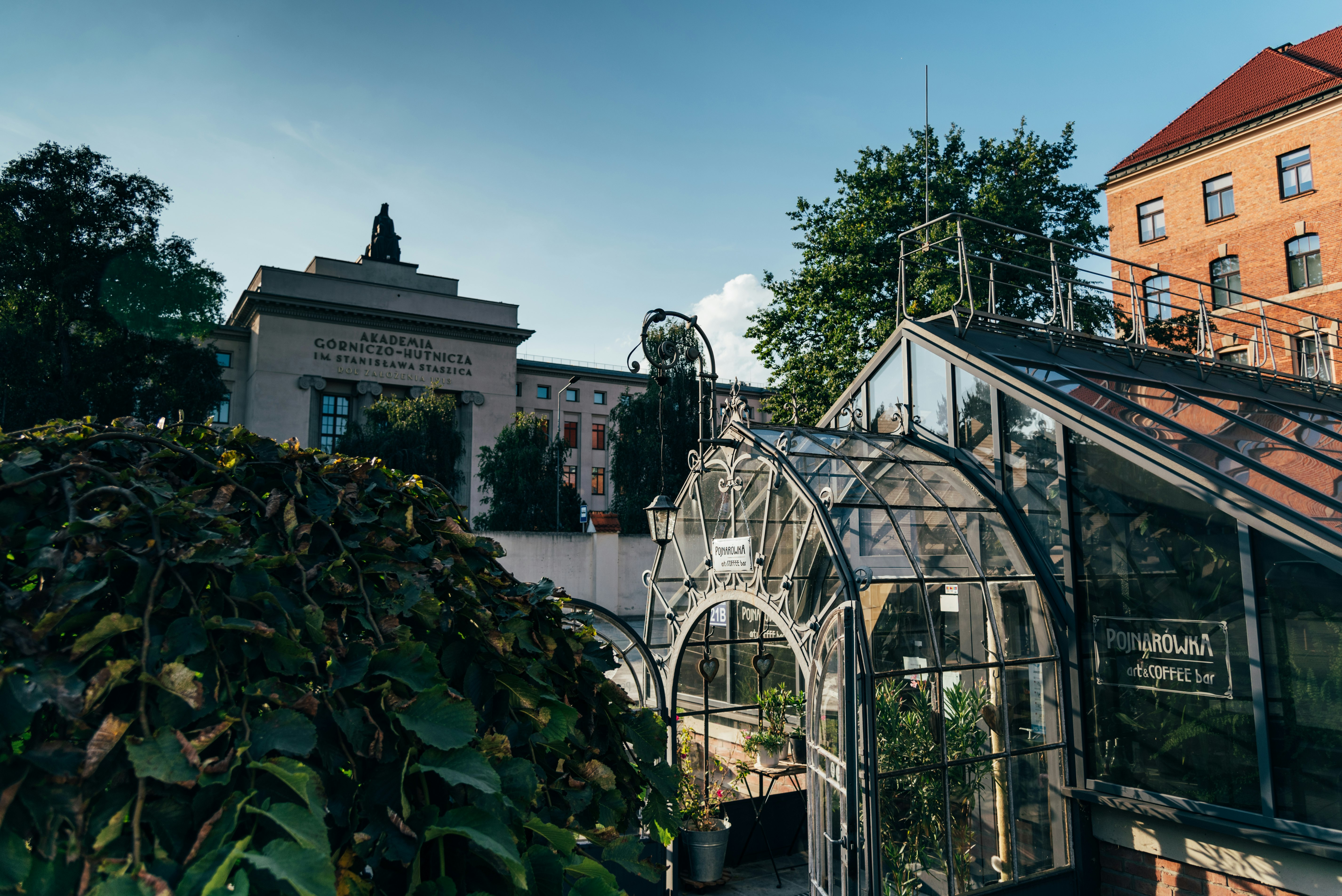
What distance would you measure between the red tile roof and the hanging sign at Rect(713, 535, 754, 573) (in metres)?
29.9

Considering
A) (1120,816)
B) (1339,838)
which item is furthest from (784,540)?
(1339,838)

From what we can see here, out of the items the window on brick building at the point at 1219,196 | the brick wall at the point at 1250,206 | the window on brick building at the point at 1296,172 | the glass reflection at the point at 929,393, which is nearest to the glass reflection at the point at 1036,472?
the glass reflection at the point at 929,393

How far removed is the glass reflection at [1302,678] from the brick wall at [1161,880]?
732 mm

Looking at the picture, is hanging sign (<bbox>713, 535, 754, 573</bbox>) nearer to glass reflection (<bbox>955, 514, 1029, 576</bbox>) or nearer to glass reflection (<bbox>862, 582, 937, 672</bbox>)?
glass reflection (<bbox>862, 582, 937, 672</bbox>)

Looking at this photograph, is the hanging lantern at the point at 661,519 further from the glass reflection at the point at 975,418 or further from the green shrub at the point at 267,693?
the green shrub at the point at 267,693

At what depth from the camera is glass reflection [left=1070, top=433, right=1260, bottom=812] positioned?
21.1ft

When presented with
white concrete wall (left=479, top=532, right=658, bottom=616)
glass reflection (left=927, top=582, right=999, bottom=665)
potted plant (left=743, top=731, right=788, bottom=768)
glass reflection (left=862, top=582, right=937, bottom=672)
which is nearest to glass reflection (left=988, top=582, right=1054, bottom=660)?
glass reflection (left=927, top=582, right=999, bottom=665)

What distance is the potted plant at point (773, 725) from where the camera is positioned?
949 centimetres

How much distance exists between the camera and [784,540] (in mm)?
9086

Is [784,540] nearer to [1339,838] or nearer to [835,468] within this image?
[835,468]

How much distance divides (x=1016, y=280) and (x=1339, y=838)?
1779cm

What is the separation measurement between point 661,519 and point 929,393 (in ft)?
11.8

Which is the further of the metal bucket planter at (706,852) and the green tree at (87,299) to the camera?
the green tree at (87,299)

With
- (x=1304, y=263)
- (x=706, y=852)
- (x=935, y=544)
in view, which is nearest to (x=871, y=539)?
(x=935, y=544)
